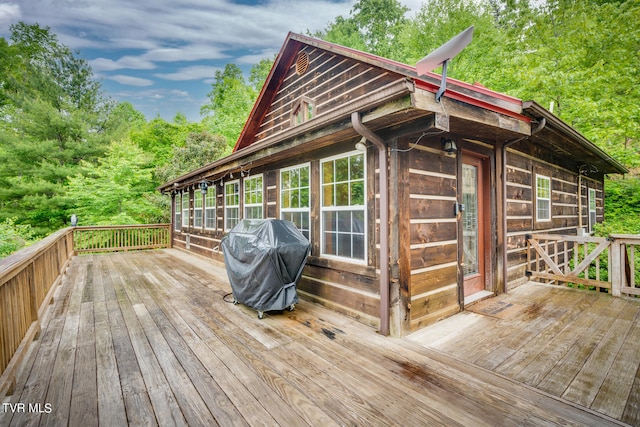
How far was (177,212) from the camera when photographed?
10805 millimetres

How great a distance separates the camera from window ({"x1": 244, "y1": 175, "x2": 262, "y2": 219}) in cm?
558

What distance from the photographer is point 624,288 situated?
4012mm

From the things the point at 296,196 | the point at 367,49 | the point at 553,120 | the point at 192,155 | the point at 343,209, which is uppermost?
the point at 367,49

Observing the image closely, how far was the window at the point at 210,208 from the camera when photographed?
25.2ft

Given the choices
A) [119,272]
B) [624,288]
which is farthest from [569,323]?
[119,272]

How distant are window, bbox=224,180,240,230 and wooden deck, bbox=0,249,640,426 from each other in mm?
3065

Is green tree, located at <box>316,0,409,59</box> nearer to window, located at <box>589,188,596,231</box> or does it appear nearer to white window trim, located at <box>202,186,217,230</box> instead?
window, located at <box>589,188,596,231</box>

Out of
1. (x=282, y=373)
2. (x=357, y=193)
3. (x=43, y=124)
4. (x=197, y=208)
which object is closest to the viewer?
(x=282, y=373)

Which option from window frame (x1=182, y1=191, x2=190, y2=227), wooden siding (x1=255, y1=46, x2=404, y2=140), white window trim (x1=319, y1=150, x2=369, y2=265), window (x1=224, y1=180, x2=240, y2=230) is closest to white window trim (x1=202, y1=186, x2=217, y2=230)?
window (x1=224, y1=180, x2=240, y2=230)

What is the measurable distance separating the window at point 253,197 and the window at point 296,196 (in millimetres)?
857

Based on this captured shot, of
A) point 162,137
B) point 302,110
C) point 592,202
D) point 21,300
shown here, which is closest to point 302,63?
point 302,110

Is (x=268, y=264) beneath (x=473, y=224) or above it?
beneath

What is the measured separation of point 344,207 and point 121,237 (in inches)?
389

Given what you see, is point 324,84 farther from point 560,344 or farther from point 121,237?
point 121,237
